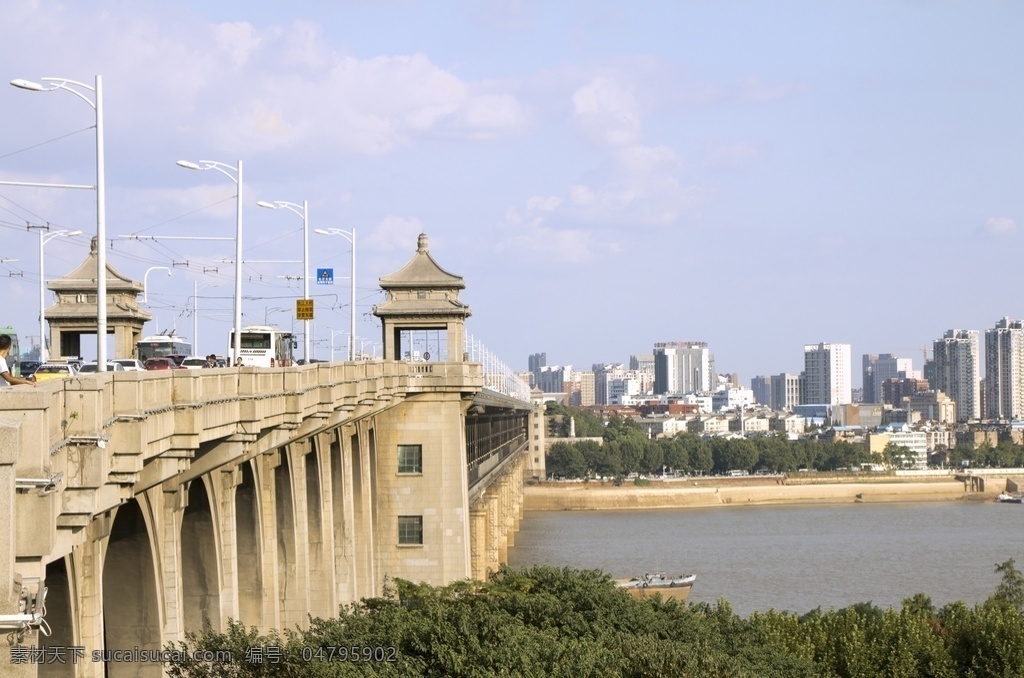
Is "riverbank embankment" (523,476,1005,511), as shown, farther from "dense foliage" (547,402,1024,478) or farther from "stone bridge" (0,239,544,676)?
"stone bridge" (0,239,544,676)

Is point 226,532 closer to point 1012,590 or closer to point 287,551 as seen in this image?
point 287,551

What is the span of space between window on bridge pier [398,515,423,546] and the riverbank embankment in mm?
106912

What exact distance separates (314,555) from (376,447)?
806 cm

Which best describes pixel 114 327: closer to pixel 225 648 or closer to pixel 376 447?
pixel 376 447

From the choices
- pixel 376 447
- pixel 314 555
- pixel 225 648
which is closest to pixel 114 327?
pixel 376 447

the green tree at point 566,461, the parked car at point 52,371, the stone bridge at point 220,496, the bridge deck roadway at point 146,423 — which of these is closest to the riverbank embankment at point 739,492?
the green tree at point 566,461

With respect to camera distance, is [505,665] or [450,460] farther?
[450,460]

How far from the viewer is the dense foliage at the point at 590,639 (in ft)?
61.5

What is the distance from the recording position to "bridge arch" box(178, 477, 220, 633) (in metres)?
23.0

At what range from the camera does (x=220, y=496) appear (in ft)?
76.3

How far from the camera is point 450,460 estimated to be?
Result: 42656 millimetres

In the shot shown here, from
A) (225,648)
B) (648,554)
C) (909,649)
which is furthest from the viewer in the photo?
(648,554)

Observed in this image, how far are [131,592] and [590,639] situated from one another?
6.91 m

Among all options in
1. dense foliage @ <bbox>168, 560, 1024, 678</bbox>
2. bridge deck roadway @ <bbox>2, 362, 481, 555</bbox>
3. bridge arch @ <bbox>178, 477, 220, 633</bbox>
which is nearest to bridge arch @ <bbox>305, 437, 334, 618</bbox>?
dense foliage @ <bbox>168, 560, 1024, 678</bbox>
